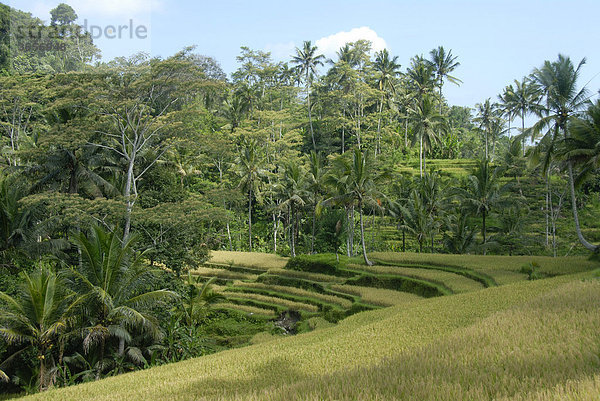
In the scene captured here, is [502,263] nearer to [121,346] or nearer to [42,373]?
[121,346]

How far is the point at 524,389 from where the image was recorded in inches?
146

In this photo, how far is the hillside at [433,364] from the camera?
389 centimetres

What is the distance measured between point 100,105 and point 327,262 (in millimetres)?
13014

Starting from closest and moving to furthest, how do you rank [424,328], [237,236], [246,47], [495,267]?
[424,328], [495,267], [237,236], [246,47]

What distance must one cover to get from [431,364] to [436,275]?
1439cm

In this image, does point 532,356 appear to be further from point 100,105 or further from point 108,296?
point 100,105

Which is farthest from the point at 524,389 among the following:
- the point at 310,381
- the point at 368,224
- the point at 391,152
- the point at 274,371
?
the point at 391,152

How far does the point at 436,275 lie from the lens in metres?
18.5

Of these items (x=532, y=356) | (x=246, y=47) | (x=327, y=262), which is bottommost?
(x=327, y=262)

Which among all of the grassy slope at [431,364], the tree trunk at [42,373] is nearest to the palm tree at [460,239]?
the grassy slope at [431,364]

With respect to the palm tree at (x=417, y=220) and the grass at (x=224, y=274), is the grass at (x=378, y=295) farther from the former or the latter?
the palm tree at (x=417, y=220)

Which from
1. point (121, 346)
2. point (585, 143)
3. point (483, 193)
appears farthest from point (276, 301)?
point (585, 143)

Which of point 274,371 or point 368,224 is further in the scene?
point 368,224

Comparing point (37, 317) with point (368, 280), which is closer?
point (37, 317)
